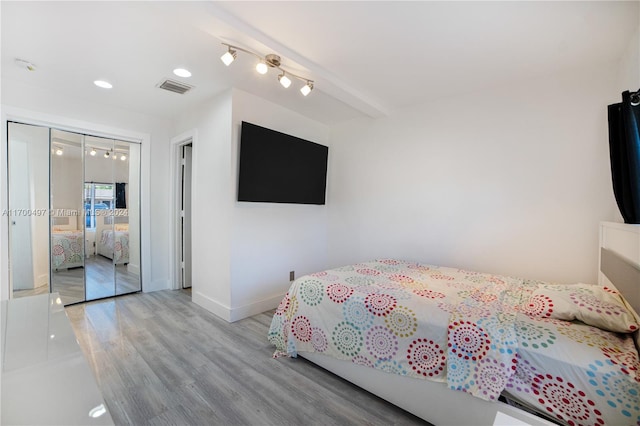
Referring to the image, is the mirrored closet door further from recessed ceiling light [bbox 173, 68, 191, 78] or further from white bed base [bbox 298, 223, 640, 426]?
white bed base [bbox 298, 223, 640, 426]

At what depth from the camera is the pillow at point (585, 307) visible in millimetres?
1418

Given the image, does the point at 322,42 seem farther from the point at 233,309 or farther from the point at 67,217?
the point at 67,217

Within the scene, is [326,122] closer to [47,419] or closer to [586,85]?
[586,85]

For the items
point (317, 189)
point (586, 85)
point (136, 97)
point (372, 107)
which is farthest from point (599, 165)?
point (136, 97)

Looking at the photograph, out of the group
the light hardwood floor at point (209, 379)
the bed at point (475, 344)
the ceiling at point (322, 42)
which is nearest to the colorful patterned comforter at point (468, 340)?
the bed at point (475, 344)

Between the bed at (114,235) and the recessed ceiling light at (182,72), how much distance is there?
219 cm

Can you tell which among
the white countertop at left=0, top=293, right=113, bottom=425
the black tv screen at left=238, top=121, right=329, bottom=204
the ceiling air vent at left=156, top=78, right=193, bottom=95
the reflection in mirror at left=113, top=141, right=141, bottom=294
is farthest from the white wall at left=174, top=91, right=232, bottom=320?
the white countertop at left=0, top=293, right=113, bottom=425

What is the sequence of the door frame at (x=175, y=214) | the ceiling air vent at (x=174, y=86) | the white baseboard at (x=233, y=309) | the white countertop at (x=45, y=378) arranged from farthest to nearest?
the door frame at (x=175, y=214)
the white baseboard at (x=233, y=309)
the ceiling air vent at (x=174, y=86)
the white countertop at (x=45, y=378)

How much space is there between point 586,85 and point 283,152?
115 inches

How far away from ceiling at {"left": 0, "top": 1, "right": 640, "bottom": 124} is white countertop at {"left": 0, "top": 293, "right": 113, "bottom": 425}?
1.84m

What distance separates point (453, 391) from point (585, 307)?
877 millimetres

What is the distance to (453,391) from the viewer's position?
1538mm

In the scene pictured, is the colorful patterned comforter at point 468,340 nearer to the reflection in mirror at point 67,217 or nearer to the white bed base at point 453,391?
the white bed base at point 453,391

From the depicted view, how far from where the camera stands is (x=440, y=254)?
3111mm
